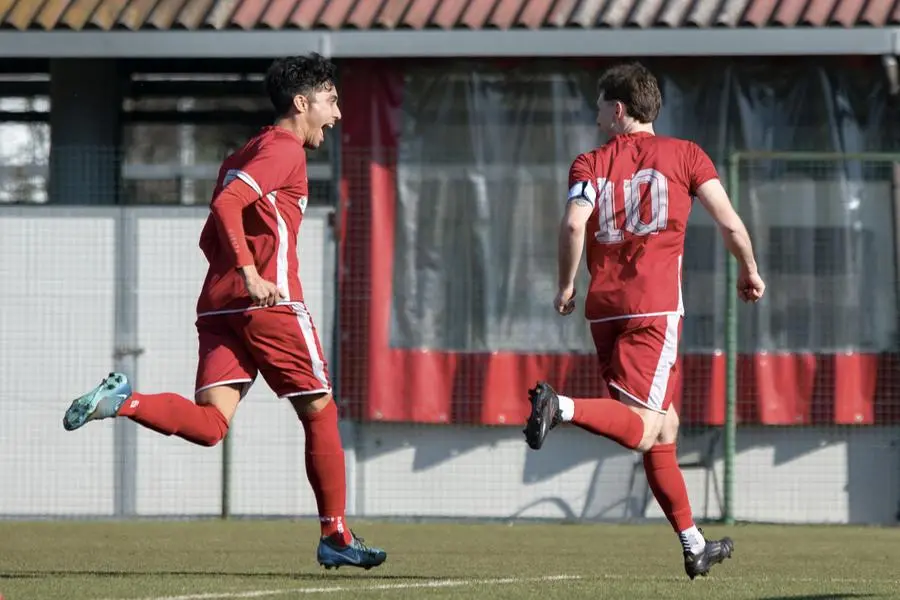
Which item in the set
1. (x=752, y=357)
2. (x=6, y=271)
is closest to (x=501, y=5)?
(x=752, y=357)

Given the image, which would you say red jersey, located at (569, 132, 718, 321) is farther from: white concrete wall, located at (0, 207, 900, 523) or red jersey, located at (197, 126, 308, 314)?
white concrete wall, located at (0, 207, 900, 523)

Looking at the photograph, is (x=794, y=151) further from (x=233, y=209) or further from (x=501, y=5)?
(x=233, y=209)

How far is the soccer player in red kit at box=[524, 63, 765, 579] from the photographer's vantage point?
6906 mm

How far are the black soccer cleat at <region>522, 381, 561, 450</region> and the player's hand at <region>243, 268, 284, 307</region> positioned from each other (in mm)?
983

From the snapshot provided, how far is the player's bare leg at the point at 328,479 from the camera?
7199mm

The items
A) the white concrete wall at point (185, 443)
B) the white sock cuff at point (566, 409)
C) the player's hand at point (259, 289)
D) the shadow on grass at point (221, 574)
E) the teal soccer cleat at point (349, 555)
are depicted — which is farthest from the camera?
the white concrete wall at point (185, 443)

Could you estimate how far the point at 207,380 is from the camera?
7141 millimetres

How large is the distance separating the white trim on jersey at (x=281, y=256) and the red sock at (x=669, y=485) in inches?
57.1

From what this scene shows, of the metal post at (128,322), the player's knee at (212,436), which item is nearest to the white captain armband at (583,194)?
the player's knee at (212,436)

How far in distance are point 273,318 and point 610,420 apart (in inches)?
51.2

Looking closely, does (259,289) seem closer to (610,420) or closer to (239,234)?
(239,234)

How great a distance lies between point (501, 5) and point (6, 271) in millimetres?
3537

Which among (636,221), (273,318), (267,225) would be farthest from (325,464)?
(636,221)

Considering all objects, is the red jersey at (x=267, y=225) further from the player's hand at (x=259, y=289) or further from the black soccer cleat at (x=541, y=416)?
the black soccer cleat at (x=541, y=416)
